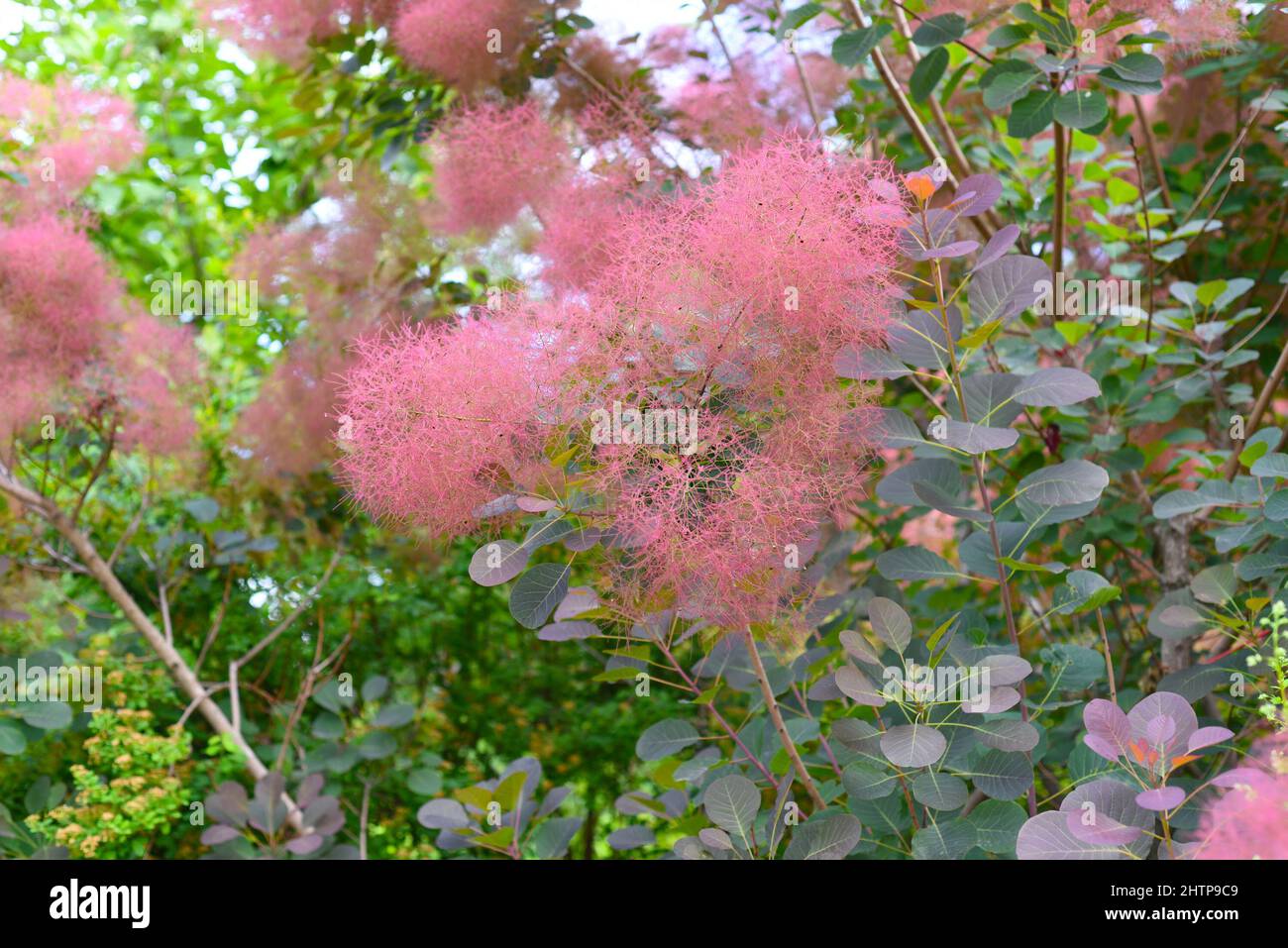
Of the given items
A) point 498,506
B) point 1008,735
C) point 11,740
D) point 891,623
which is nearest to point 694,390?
point 498,506

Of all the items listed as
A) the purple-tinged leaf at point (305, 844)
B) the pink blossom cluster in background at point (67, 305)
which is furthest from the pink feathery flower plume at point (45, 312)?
the purple-tinged leaf at point (305, 844)

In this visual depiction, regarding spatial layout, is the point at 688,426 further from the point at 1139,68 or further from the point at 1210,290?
the point at 1210,290

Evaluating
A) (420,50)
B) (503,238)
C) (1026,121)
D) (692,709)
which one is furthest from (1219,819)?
(692,709)

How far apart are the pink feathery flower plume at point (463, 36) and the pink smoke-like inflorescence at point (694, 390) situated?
1.70 metres

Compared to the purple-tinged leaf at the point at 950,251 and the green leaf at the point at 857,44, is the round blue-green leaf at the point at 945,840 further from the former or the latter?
the green leaf at the point at 857,44

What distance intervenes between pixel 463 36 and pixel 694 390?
198 centimetres

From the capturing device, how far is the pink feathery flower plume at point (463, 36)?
3305mm

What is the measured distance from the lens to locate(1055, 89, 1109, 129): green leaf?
2.45 metres

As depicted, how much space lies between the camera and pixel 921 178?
1906 millimetres

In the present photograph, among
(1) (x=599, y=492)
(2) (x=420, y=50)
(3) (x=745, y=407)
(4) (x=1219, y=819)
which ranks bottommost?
(4) (x=1219, y=819)

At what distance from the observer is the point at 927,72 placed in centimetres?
273

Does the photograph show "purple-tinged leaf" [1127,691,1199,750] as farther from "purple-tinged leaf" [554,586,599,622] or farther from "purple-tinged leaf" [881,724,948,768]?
"purple-tinged leaf" [554,586,599,622]
